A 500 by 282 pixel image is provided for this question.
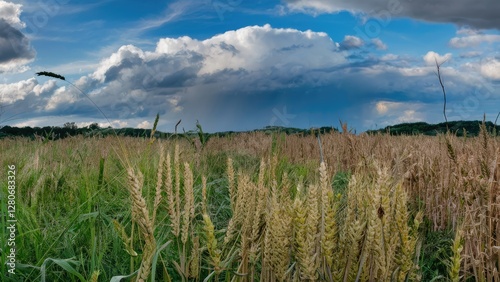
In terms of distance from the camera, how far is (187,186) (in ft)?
6.33

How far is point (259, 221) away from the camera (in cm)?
194

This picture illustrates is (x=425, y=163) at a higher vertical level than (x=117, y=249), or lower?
higher

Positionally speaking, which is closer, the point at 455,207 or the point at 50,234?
the point at 50,234

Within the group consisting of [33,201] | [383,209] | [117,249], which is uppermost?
[383,209]

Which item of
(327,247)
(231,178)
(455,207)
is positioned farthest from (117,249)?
(455,207)

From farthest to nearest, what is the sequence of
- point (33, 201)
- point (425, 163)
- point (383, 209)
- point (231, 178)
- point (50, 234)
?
point (425, 163) → point (33, 201) → point (50, 234) → point (231, 178) → point (383, 209)

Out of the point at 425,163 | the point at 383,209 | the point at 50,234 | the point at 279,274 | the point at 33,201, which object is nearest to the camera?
the point at 383,209

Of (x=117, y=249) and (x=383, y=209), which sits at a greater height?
(x=383, y=209)

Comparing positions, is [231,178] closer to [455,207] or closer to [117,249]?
[117,249]

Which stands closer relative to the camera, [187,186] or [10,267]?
[187,186]

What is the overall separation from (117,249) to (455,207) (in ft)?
9.16

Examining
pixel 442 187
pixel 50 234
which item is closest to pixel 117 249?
pixel 50 234

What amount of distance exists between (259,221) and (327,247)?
1.40 ft

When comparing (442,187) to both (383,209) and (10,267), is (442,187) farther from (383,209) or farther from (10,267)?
(10,267)
